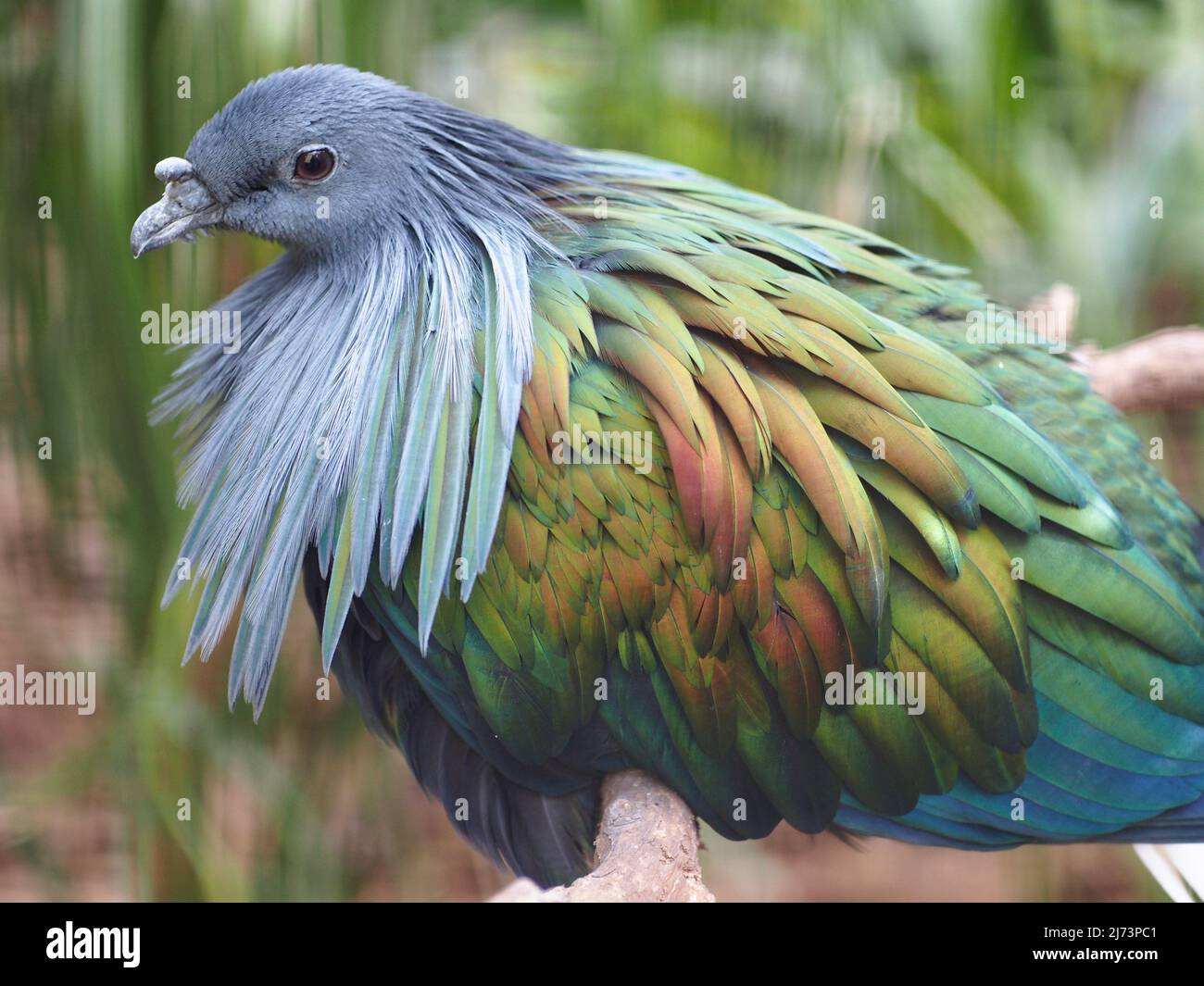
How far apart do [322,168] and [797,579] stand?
1155mm

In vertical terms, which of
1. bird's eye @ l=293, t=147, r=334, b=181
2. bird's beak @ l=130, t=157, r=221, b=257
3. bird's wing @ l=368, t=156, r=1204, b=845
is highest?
bird's eye @ l=293, t=147, r=334, b=181

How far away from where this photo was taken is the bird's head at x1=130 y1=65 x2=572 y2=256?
7.30 feet

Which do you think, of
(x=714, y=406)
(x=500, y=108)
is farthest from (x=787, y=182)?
(x=714, y=406)

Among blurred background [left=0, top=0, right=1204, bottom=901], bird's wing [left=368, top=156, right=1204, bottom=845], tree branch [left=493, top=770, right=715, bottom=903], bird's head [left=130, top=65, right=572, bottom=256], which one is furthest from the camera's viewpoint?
blurred background [left=0, top=0, right=1204, bottom=901]

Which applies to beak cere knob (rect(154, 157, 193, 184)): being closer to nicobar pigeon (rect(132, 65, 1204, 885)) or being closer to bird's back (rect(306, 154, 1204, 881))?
nicobar pigeon (rect(132, 65, 1204, 885))

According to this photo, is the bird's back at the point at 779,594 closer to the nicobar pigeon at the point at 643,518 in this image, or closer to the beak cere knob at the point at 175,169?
the nicobar pigeon at the point at 643,518

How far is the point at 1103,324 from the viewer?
141 inches

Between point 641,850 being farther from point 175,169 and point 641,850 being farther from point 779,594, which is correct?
point 175,169

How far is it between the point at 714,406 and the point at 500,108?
1877 millimetres

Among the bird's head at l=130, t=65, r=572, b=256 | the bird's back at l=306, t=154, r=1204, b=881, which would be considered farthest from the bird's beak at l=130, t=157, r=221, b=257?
the bird's back at l=306, t=154, r=1204, b=881

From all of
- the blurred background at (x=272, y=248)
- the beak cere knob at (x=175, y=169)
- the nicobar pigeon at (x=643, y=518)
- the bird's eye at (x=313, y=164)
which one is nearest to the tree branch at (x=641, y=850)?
the nicobar pigeon at (x=643, y=518)

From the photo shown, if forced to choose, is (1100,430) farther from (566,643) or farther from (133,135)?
(133,135)

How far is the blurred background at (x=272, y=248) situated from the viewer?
2.93m

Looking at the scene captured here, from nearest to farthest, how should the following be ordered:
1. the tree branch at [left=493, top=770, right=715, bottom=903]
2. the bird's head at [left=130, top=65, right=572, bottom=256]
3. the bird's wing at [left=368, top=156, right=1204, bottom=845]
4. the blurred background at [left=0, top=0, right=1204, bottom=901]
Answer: the tree branch at [left=493, top=770, right=715, bottom=903] → the bird's wing at [left=368, top=156, right=1204, bottom=845] → the bird's head at [left=130, top=65, right=572, bottom=256] → the blurred background at [left=0, top=0, right=1204, bottom=901]
